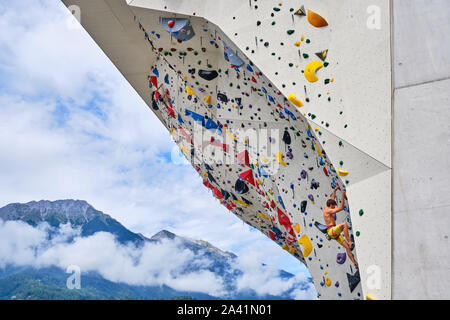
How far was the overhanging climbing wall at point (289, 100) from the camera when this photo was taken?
444 cm

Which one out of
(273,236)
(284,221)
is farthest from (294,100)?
(273,236)

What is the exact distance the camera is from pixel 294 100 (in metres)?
5.09

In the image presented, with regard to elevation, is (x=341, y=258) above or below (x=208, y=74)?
below

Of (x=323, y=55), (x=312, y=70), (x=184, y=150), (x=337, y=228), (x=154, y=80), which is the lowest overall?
(x=337, y=228)

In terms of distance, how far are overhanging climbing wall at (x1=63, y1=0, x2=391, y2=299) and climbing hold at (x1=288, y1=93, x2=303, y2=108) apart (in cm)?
1

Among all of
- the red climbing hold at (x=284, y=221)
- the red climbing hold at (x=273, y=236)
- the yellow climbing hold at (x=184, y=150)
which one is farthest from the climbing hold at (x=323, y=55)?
the red climbing hold at (x=273, y=236)

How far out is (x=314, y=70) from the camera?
4.98m

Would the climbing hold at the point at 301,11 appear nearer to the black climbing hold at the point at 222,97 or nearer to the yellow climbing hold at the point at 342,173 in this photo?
the yellow climbing hold at the point at 342,173

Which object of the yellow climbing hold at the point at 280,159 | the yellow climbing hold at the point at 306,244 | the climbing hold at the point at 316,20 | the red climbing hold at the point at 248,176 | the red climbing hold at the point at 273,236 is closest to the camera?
the climbing hold at the point at 316,20

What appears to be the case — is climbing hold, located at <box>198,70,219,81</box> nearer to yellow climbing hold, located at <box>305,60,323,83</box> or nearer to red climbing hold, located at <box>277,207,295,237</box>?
red climbing hold, located at <box>277,207,295,237</box>

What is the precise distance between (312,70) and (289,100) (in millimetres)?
378

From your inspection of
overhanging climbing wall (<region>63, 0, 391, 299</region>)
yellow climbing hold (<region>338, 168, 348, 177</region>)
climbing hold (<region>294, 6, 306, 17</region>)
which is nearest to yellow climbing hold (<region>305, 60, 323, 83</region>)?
overhanging climbing wall (<region>63, 0, 391, 299</region>)
